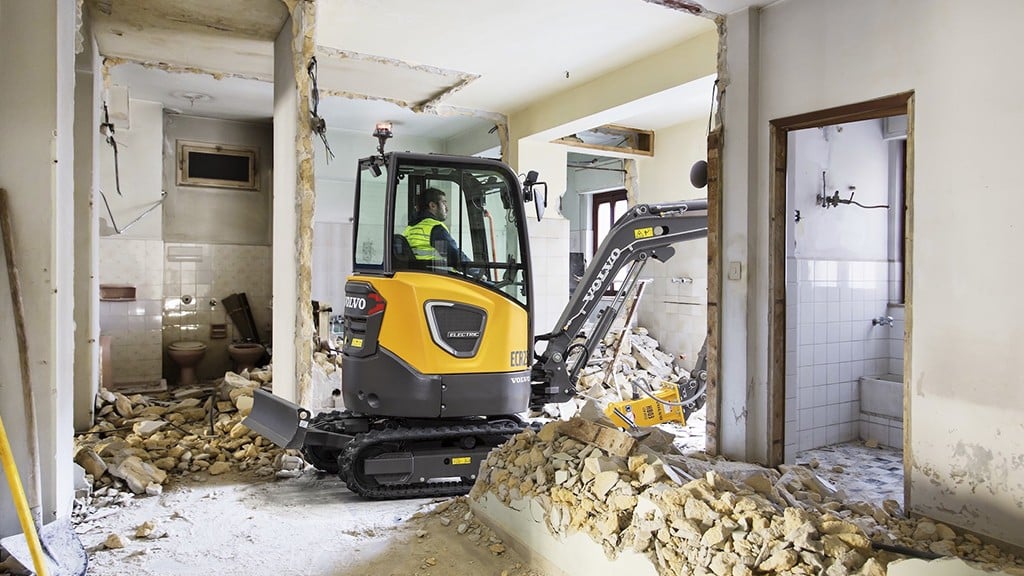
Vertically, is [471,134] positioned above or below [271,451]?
above

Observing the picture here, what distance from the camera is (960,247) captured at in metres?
2.73

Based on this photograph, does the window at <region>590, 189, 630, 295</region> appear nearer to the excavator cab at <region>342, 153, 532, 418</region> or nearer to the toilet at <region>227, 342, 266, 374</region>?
the toilet at <region>227, 342, 266, 374</region>

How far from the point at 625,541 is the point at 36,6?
315 cm

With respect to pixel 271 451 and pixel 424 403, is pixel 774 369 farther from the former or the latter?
pixel 271 451

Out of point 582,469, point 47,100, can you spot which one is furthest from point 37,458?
point 582,469

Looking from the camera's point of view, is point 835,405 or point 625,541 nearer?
point 625,541

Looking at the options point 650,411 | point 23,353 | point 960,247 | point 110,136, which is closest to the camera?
point 23,353

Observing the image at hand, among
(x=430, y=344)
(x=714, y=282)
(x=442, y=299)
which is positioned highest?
(x=714, y=282)

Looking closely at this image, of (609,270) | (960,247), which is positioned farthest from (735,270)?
(609,270)

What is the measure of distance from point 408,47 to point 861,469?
14.6ft

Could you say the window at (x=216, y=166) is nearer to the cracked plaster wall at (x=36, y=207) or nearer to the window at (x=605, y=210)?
the window at (x=605, y=210)

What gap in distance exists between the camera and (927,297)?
2.86m

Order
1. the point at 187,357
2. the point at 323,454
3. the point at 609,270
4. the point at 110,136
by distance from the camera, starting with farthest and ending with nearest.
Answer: the point at 187,357 → the point at 110,136 → the point at 609,270 → the point at 323,454

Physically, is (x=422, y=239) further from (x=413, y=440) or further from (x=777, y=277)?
(x=777, y=277)
